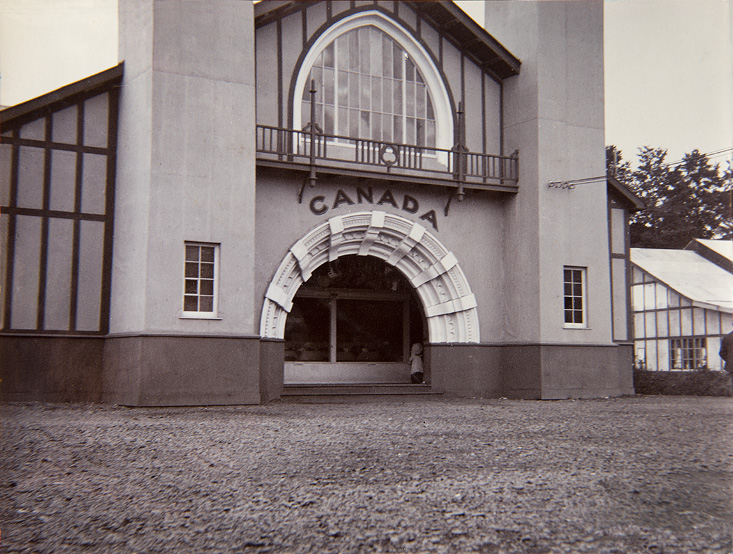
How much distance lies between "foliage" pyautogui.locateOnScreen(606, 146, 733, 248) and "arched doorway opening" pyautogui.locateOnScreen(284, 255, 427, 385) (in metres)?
6.84

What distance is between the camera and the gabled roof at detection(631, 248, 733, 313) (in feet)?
83.1

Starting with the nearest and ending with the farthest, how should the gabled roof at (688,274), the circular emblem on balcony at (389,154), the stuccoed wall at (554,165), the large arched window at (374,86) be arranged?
the circular emblem on balcony at (389,154) < the large arched window at (374,86) < the stuccoed wall at (554,165) < the gabled roof at (688,274)

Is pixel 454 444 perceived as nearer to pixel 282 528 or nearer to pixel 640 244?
pixel 282 528

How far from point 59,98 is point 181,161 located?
2.36 meters

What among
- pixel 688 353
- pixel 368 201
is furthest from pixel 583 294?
pixel 688 353

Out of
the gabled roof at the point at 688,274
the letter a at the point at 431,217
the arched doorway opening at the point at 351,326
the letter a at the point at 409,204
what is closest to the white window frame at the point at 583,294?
the letter a at the point at 431,217

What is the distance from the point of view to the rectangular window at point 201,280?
547 inches

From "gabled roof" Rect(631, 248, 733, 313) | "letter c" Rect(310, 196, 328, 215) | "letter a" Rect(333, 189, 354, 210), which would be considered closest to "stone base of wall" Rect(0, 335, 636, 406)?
"letter c" Rect(310, 196, 328, 215)

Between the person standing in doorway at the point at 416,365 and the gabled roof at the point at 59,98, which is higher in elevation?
the gabled roof at the point at 59,98

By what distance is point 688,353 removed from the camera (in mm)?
29047

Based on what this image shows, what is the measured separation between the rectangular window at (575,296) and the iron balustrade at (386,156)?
233 centimetres

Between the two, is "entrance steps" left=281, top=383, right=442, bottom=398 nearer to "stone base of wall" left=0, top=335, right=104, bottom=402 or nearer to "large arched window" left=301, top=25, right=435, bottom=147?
"stone base of wall" left=0, top=335, right=104, bottom=402

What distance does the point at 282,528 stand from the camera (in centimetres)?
500

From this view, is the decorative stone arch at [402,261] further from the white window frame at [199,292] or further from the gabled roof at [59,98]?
the gabled roof at [59,98]
